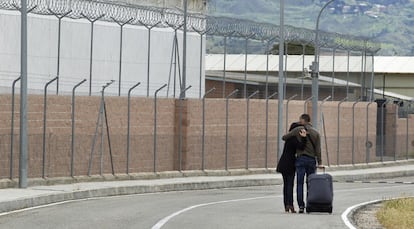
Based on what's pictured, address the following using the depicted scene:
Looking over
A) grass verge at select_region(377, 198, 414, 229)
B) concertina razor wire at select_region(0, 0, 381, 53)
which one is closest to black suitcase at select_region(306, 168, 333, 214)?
grass verge at select_region(377, 198, 414, 229)

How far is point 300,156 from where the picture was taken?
22422mm

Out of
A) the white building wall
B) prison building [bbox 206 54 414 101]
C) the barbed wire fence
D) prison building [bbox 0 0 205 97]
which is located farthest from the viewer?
prison building [bbox 206 54 414 101]

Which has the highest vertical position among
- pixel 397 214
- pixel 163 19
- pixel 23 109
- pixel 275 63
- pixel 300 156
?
pixel 163 19

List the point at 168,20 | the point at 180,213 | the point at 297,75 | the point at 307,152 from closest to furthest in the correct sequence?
the point at 180,213, the point at 307,152, the point at 168,20, the point at 297,75

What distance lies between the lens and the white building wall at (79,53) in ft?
128

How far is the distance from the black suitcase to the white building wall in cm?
1723

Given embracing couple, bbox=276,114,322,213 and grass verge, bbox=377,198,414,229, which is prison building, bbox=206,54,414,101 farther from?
embracing couple, bbox=276,114,322,213

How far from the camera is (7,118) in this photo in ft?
95.6

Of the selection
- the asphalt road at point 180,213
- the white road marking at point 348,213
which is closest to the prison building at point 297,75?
the asphalt road at point 180,213

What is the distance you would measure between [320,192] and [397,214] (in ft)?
4.92

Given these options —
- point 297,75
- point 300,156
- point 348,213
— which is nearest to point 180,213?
point 300,156

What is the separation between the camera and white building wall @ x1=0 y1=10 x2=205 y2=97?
128 feet

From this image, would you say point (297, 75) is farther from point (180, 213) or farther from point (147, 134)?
point (180, 213)

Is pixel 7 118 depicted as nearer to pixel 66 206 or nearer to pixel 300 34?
pixel 66 206
